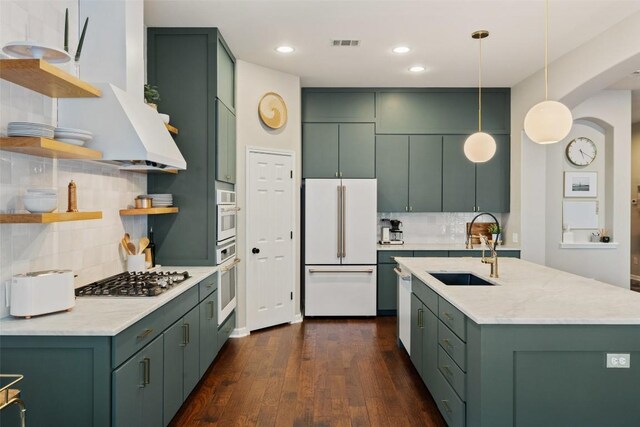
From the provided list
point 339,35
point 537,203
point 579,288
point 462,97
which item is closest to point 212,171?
point 339,35

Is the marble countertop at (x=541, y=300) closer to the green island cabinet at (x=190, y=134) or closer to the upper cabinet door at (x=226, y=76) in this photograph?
the green island cabinet at (x=190, y=134)

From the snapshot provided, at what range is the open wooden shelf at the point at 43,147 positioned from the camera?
2010mm

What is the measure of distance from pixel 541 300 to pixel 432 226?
3.74 metres

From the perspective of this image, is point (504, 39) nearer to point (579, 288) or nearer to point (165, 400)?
point (579, 288)

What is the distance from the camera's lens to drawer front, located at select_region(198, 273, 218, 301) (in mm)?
3397

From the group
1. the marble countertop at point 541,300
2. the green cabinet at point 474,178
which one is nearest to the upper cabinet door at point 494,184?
the green cabinet at point 474,178

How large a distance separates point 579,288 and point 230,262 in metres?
2.94

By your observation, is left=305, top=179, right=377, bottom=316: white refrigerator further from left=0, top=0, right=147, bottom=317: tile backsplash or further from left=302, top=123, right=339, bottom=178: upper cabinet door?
left=0, top=0, right=147, bottom=317: tile backsplash

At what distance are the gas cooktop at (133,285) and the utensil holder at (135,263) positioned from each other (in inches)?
3.1

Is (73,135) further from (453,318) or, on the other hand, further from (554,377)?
(554,377)

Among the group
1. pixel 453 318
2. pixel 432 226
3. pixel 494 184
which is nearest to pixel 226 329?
pixel 453 318

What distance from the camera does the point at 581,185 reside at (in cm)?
591

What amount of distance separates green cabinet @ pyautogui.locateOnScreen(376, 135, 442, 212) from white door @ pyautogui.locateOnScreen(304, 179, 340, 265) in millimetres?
739

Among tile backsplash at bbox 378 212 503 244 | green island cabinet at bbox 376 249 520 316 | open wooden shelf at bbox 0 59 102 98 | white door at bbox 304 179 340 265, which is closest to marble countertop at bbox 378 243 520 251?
green island cabinet at bbox 376 249 520 316
